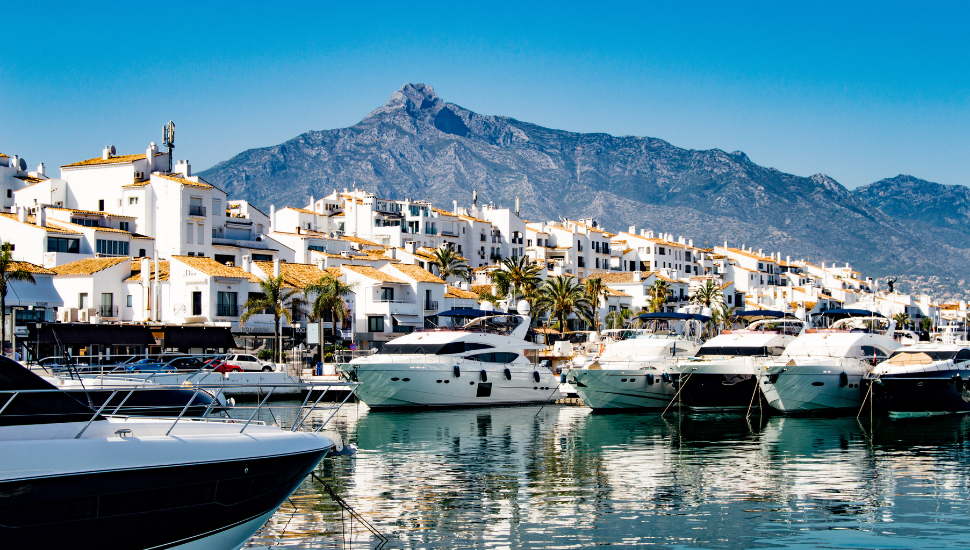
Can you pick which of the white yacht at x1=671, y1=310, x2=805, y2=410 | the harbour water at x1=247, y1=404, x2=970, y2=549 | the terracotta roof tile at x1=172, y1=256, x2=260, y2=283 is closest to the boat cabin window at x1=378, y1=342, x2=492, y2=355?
the harbour water at x1=247, y1=404, x2=970, y2=549

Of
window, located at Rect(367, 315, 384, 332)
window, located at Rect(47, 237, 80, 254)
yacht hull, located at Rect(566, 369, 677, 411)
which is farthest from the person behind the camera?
window, located at Rect(367, 315, 384, 332)

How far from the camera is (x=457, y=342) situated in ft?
145

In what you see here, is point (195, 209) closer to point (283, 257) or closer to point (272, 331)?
point (283, 257)

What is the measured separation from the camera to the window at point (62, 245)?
69750mm

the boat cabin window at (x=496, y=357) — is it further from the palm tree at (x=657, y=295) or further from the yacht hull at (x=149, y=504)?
the palm tree at (x=657, y=295)

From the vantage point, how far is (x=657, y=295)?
341 ft

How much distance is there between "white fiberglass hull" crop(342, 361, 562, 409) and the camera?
4266 centimetres

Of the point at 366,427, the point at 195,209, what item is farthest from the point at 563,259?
the point at 366,427

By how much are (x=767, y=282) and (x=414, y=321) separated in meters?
90.9

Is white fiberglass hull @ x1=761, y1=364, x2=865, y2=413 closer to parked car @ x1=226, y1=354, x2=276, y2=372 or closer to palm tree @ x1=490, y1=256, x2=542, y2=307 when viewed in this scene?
parked car @ x1=226, y1=354, x2=276, y2=372

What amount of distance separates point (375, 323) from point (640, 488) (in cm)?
5161

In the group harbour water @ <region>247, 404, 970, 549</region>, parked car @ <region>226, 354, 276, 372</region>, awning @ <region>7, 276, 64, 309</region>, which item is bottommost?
harbour water @ <region>247, 404, 970, 549</region>

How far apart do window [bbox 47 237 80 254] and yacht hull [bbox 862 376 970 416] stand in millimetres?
55030

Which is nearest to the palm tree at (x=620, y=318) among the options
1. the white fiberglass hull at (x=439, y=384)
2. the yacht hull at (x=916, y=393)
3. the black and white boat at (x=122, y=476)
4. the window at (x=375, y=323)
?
the window at (x=375, y=323)
